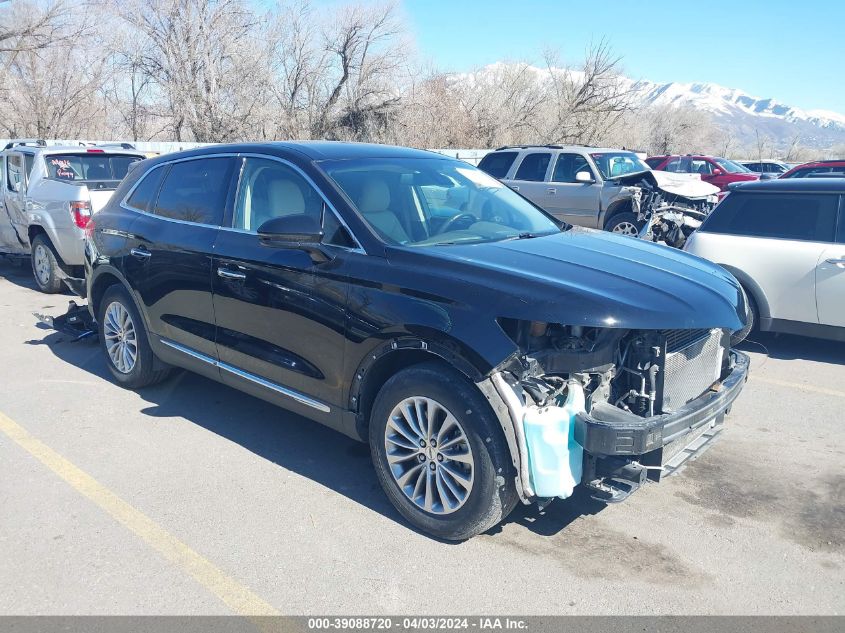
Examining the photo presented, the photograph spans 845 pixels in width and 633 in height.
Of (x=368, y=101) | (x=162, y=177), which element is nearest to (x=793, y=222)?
(x=162, y=177)

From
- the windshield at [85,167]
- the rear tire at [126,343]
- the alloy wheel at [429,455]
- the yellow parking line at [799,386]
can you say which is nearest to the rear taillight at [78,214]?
the windshield at [85,167]

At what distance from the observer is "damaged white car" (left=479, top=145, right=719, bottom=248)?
10914 millimetres

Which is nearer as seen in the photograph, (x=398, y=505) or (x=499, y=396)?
(x=499, y=396)

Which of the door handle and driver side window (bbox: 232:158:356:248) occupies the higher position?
→ driver side window (bbox: 232:158:356:248)

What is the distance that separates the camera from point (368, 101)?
33.6 metres

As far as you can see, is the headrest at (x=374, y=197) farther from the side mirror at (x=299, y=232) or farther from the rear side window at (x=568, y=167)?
the rear side window at (x=568, y=167)

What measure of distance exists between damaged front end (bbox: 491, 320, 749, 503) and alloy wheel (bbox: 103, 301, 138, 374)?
3.62 metres

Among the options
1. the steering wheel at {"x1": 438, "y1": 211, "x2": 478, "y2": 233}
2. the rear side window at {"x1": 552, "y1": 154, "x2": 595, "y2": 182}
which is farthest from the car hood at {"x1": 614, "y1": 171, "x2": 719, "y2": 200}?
the steering wheel at {"x1": 438, "y1": 211, "x2": 478, "y2": 233}

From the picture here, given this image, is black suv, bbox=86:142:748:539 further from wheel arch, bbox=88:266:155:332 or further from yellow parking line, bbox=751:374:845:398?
yellow parking line, bbox=751:374:845:398

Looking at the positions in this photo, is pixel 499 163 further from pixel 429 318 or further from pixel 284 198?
pixel 429 318

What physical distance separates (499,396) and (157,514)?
2.07m

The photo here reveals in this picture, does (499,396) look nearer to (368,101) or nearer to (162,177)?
(162,177)

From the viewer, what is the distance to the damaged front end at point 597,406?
3.34 meters

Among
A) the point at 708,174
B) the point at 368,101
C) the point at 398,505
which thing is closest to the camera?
the point at 398,505
